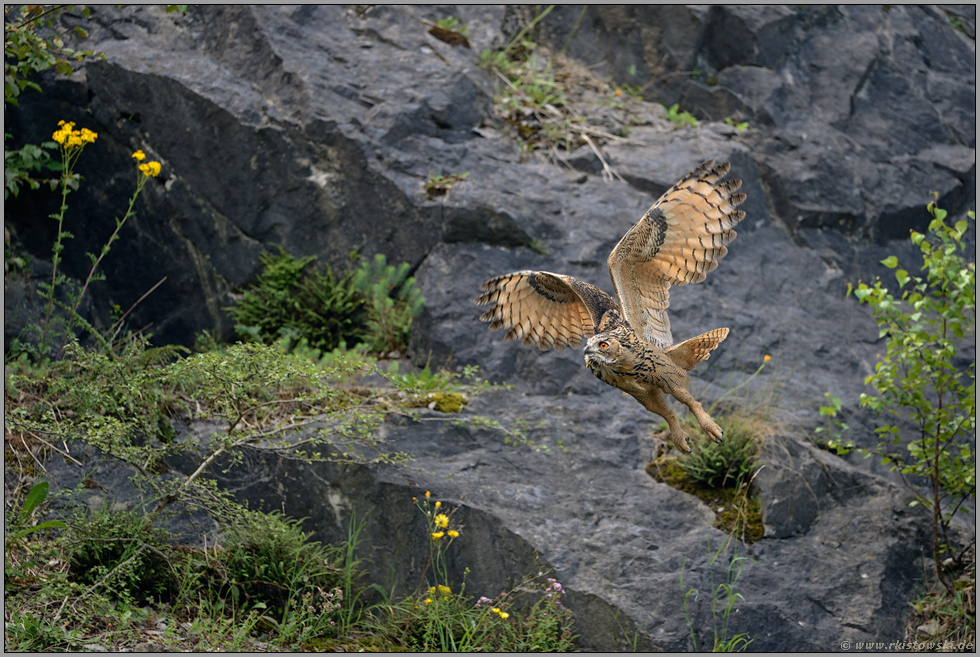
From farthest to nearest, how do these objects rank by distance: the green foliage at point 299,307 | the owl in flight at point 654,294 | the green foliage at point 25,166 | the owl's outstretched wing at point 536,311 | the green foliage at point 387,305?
the green foliage at point 299,307
the green foliage at point 387,305
the green foliage at point 25,166
the owl's outstretched wing at point 536,311
the owl in flight at point 654,294

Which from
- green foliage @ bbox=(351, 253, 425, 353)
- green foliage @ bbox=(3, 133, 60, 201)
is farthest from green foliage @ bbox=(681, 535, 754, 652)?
green foliage @ bbox=(3, 133, 60, 201)

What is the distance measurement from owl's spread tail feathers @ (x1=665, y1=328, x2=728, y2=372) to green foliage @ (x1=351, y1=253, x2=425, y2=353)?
324 centimetres

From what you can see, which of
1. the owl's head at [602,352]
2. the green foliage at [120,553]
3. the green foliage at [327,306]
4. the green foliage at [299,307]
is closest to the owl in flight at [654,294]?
the owl's head at [602,352]

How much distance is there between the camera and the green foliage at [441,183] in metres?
7.11

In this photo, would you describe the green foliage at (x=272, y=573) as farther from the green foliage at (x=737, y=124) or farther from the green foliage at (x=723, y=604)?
the green foliage at (x=737, y=124)

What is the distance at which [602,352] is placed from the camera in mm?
3326

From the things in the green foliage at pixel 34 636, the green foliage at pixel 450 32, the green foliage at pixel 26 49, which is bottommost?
the green foliage at pixel 34 636

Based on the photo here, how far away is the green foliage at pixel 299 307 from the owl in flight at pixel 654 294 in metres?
2.91

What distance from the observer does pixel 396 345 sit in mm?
6762

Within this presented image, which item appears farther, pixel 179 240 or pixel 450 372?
pixel 179 240

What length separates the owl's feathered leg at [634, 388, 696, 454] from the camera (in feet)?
11.7

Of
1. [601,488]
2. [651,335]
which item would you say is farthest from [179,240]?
[651,335]

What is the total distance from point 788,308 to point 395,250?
3.40m

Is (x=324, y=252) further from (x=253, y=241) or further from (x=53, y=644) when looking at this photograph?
(x=53, y=644)
